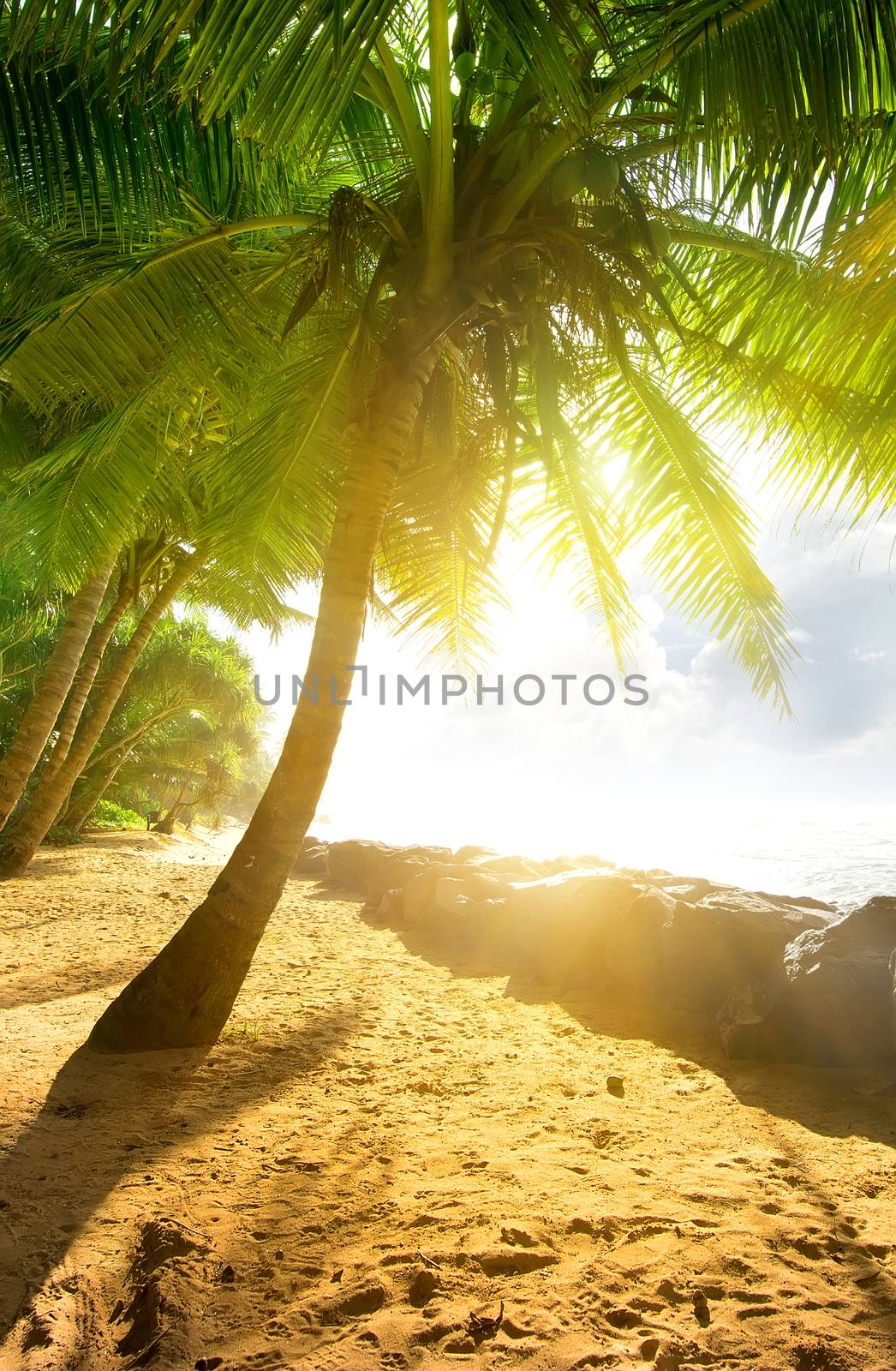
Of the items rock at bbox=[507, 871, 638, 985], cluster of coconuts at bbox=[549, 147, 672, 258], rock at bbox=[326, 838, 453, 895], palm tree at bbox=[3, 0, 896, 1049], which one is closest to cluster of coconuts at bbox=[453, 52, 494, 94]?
palm tree at bbox=[3, 0, 896, 1049]

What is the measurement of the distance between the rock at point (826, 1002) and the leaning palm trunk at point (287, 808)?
274 centimetres

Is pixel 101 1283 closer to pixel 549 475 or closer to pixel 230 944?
pixel 230 944

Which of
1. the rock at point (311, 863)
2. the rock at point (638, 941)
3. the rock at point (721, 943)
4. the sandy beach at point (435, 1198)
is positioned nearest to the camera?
the sandy beach at point (435, 1198)

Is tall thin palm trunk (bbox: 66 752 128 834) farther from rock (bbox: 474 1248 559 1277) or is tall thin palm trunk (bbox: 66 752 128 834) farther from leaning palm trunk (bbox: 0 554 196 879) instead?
rock (bbox: 474 1248 559 1277)

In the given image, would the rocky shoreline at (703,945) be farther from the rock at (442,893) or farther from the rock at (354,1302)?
the rock at (354,1302)

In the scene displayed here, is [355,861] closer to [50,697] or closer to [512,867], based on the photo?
[512,867]

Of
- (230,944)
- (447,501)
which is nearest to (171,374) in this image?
(447,501)

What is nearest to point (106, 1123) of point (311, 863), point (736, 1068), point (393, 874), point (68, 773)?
point (736, 1068)

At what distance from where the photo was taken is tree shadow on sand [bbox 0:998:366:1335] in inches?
84.2

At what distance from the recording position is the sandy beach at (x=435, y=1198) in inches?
70.5

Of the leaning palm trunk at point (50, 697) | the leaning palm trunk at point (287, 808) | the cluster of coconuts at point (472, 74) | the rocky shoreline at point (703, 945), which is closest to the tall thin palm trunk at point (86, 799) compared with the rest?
the leaning palm trunk at point (50, 697)

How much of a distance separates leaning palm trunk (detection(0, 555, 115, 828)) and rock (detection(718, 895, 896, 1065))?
7.13 m

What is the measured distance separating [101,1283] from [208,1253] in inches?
11.1

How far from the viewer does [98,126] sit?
347 cm
